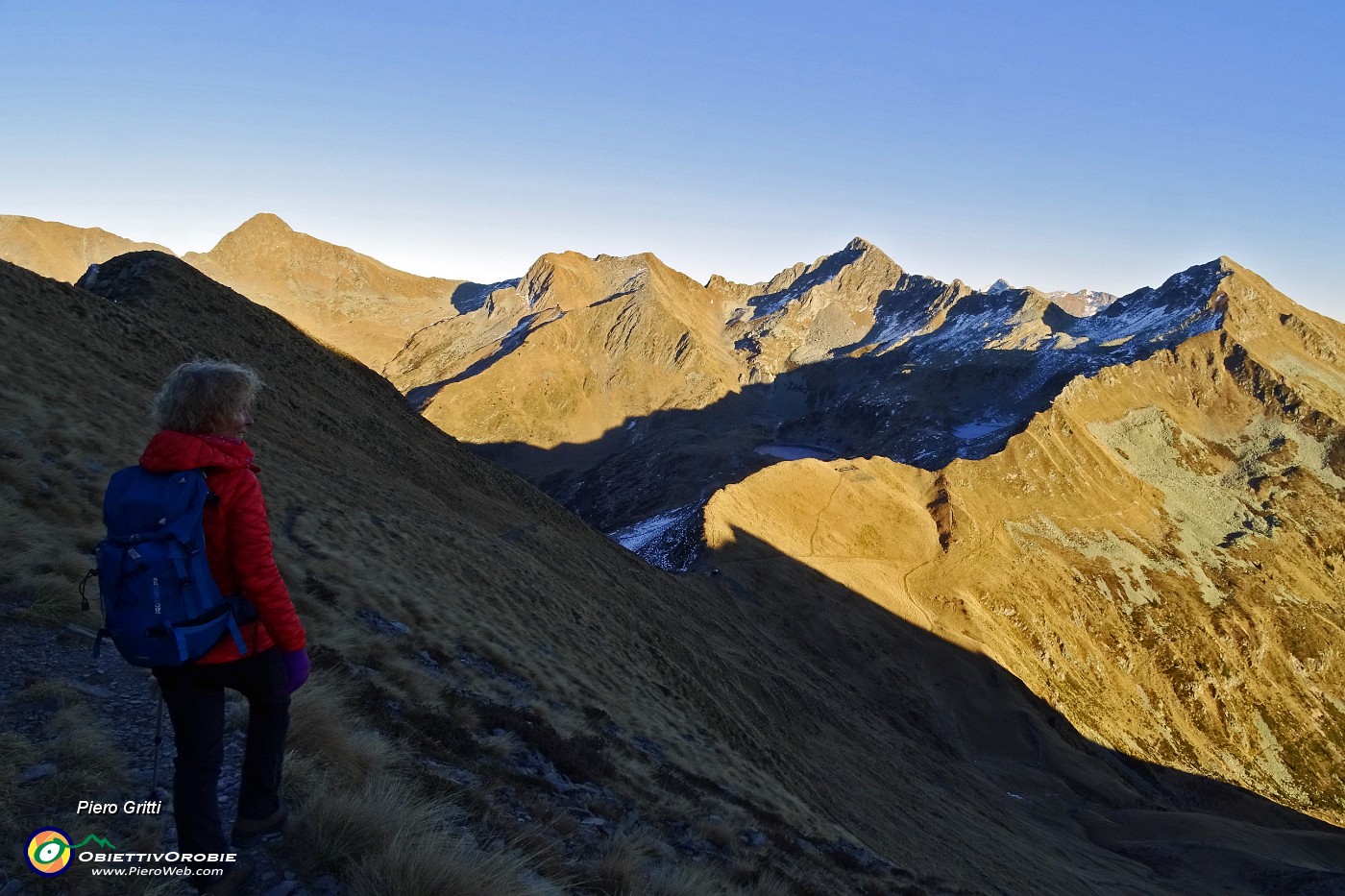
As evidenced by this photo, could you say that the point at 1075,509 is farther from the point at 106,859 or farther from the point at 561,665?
the point at 106,859

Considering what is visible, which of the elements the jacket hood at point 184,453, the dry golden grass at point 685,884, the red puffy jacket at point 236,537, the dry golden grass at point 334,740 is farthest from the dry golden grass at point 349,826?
the jacket hood at point 184,453

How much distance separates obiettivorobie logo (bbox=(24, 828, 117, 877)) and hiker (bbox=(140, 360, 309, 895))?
0.55 metres

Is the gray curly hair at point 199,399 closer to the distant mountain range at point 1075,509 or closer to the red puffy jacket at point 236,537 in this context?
the red puffy jacket at point 236,537

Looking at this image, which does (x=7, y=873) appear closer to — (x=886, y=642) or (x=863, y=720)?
(x=863, y=720)

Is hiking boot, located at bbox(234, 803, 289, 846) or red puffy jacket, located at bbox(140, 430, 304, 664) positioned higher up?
red puffy jacket, located at bbox(140, 430, 304, 664)

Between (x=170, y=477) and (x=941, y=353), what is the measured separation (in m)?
207

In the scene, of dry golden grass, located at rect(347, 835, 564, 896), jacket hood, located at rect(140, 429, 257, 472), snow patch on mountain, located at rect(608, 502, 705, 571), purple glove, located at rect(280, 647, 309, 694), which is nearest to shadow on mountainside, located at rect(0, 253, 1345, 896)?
dry golden grass, located at rect(347, 835, 564, 896)

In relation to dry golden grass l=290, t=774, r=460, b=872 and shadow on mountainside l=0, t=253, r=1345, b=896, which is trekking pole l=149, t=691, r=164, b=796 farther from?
dry golden grass l=290, t=774, r=460, b=872

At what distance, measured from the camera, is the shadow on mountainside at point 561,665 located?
8.63m

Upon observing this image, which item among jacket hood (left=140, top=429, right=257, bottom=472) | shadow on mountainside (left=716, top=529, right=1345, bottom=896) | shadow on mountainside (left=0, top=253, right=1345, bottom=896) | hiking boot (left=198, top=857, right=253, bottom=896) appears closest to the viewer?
jacket hood (left=140, top=429, right=257, bottom=472)

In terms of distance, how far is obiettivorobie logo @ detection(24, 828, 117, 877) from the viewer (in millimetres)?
3961

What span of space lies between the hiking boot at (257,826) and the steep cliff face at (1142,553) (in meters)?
51.0

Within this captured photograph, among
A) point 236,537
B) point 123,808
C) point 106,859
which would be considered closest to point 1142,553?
point 123,808

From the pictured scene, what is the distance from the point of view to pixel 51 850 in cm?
406
